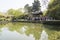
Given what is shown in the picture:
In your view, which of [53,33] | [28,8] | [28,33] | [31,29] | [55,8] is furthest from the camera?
[28,8]

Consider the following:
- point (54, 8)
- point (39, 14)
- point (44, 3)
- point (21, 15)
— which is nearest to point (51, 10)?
point (54, 8)

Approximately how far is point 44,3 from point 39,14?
994 cm

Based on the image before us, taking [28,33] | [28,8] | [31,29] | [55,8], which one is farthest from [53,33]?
[28,8]

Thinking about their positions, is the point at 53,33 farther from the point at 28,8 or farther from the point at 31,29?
the point at 28,8

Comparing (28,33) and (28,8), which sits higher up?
(28,8)

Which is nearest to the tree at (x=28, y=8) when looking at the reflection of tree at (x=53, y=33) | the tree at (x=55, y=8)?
the tree at (x=55, y=8)

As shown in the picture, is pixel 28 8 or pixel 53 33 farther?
pixel 28 8

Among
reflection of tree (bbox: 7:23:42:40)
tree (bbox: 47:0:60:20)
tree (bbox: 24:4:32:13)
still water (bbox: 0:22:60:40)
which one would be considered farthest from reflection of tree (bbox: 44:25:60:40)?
tree (bbox: 24:4:32:13)

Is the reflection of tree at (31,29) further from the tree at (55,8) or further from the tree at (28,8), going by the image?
the tree at (28,8)

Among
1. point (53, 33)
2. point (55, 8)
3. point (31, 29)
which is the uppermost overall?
point (55, 8)

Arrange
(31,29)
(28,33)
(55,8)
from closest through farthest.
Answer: (28,33)
(31,29)
(55,8)

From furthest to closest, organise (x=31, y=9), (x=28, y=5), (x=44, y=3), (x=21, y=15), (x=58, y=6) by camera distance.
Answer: (x=28, y=5) < (x=31, y=9) < (x=21, y=15) < (x=44, y=3) < (x=58, y=6)

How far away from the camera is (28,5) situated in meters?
64.9

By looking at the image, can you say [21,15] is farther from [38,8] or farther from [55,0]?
[55,0]
